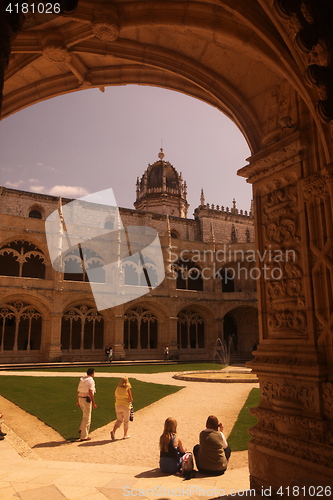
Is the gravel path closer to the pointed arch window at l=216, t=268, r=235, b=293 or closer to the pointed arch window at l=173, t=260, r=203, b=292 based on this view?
the pointed arch window at l=173, t=260, r=203, b=292

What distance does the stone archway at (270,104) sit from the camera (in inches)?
146

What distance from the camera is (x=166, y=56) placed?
17.7 feet

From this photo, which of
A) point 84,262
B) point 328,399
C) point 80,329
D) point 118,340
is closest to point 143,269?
point 84,262

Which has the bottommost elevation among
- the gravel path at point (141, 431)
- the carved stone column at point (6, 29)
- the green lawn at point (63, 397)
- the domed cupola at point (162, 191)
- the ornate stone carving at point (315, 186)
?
the gravel path at point (141, 431)

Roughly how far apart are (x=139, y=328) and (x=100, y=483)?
24038 millimetres

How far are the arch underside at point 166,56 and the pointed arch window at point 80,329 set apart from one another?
2201 centimetres

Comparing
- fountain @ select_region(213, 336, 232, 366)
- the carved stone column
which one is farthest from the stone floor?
fountain @ select_region(213, 336, 232, 366)

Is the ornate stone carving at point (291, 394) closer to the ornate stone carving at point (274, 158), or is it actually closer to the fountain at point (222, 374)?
the ornate stone carving at point (274, 158)

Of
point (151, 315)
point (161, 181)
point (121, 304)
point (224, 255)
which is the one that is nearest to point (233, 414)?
point (121, 304)

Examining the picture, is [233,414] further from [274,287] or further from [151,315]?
[151,315]

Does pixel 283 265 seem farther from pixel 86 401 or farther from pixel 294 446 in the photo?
pixel 86 401

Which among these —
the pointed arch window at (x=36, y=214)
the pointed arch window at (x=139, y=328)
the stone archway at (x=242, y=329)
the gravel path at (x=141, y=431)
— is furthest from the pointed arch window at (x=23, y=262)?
the gravel path at (x=141, y=431)

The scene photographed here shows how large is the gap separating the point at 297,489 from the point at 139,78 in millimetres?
5383

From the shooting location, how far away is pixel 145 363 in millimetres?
25578
